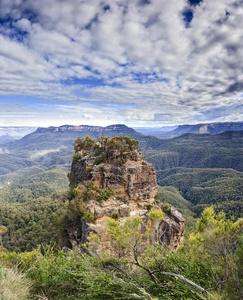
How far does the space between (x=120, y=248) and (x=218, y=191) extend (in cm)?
16055

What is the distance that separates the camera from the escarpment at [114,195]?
70.4 ft

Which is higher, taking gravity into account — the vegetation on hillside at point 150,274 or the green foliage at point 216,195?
the vegetation on hillside at point 150,274

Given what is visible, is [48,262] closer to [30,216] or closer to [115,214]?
[115,214]

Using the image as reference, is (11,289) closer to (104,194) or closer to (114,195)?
(104,194)

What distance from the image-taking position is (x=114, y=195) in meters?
25.4

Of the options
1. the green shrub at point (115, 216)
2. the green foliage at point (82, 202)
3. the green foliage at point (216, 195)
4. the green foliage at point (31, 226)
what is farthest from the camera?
the green foliage at point (216, 195)

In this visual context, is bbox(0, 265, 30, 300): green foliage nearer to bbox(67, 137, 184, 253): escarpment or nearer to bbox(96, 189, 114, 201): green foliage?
bbox(67, 137, 184, 253): escarpment

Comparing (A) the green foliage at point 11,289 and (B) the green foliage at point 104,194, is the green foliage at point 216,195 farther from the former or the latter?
(A) the green foliage at point 11,289

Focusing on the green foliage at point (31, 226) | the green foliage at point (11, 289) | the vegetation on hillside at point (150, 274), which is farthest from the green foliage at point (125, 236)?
the green foliage at point (31, 226)

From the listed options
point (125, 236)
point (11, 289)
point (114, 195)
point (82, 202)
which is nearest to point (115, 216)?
point (114, 195)

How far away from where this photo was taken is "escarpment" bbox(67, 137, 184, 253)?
845 inches

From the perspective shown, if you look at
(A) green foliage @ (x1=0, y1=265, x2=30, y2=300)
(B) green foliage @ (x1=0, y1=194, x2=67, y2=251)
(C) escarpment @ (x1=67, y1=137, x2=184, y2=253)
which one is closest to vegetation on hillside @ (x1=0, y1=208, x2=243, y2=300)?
(A) green foliage @ (x1=0, y1=265, x2=30, y2=300)

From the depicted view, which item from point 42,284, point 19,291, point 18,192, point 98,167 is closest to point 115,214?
point 98,167

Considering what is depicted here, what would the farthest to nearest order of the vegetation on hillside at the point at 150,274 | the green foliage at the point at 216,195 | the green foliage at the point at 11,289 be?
the green foliage at the point at 216,195 → the vegetation on hillside at the point at 150,274 → the green foliage at the point at 11,289
